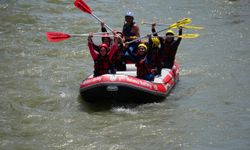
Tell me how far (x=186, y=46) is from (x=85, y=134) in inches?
292

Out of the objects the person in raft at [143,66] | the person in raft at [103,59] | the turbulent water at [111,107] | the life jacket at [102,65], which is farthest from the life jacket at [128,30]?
the life jacket at [102,65]

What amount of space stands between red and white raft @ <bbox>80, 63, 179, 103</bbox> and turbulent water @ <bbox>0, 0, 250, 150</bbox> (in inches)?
8.6

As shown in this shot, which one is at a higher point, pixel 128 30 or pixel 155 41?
pixel 155 41

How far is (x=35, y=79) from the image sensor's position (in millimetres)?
12250

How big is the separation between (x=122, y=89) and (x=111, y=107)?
2.29ft

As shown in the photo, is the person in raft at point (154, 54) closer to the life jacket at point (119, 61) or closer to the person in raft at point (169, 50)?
the person in raft at point (169, 50)

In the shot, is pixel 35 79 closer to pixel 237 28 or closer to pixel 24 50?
pixel 24 50

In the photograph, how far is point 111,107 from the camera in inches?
404

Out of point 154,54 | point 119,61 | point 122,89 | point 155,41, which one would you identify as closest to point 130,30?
point 155,41

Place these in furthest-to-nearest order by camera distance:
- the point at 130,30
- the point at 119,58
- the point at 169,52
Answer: the point at 130,30 → the point at 169,52 → the point at 119,58

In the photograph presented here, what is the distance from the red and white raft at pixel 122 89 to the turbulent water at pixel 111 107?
0.22 meters

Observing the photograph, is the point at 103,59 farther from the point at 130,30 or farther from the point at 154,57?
the point at 130,30

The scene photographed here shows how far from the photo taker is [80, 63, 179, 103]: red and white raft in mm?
9648

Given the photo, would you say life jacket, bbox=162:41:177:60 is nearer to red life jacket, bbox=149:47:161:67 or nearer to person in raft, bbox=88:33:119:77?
red life jacket, bbox=149:47:161:67
